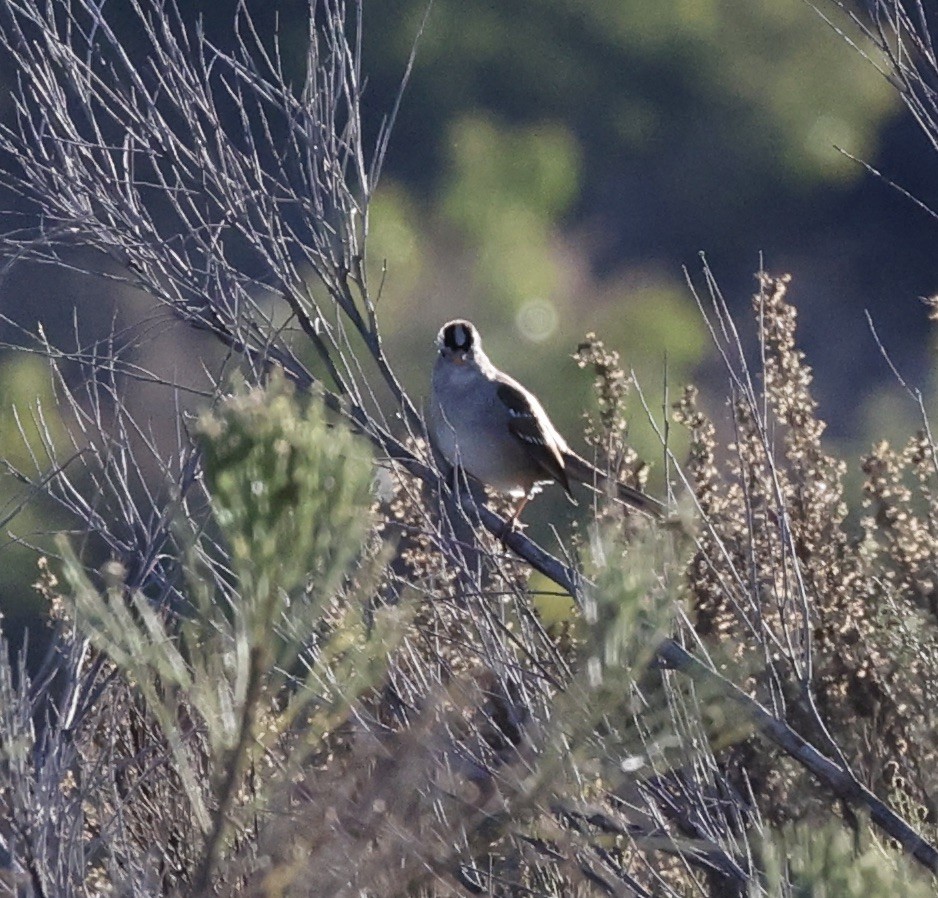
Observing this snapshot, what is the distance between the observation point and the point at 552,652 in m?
2.43

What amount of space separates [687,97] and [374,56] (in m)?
4.08

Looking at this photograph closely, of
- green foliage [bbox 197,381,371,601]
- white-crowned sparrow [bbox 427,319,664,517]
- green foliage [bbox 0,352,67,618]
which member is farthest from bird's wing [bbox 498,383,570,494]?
green foliage [bbox 197,381,371,601]

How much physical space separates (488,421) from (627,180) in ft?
46.4

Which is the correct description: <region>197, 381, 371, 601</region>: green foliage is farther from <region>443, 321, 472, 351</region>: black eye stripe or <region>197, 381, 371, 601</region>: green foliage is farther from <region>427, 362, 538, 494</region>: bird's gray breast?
<region>443, 321, 472, 351</region>: black eye stripe

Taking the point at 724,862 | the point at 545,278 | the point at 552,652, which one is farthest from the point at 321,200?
the point at 545,278

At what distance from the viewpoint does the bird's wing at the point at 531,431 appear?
17.1 feet

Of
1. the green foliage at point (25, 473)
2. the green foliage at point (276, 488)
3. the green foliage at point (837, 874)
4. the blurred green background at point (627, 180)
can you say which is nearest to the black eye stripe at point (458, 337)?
the green foliage at point (25, 473)

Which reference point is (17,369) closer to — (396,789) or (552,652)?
(552,652)

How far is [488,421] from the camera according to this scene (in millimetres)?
5211

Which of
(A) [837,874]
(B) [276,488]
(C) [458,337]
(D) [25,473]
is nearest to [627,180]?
(D) [25,473]

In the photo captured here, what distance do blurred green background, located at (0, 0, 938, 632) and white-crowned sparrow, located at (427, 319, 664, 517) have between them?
19.1 ft

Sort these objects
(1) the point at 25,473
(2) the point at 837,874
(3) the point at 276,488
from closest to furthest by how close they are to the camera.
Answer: (3) the point at 276,488
(2) the point at 837,874
(1) the point at 25,473

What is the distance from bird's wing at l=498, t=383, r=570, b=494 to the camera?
5219 mm

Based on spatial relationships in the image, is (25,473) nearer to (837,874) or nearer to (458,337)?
(458,337)
